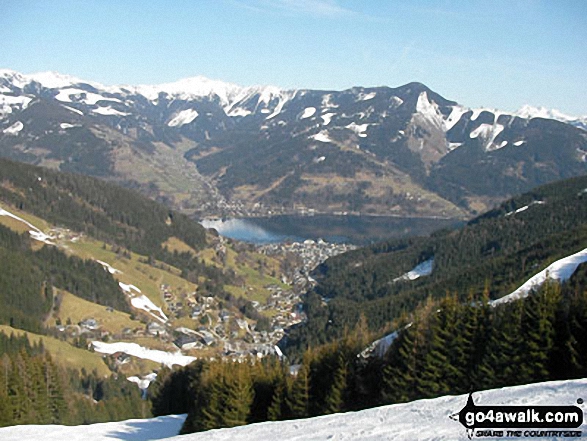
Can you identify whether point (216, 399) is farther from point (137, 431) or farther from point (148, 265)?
point (148, 265)

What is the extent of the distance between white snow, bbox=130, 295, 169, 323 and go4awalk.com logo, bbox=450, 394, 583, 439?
108933mm

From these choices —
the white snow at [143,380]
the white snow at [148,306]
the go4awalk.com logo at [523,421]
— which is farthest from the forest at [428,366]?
the white snow at [148,306]

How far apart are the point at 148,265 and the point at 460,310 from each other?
436 ft

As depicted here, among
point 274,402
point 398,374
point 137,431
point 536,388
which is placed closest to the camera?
point 536,388

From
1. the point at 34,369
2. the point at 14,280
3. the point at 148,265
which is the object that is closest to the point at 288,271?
the point at 148,265

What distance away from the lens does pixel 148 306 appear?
132625 mm

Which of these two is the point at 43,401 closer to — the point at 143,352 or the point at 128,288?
the point at 143,352

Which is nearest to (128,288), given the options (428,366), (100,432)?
(100,432)

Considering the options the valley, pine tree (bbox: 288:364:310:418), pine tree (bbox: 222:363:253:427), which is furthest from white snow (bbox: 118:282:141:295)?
pine tree (bbox: 288:364:310:418)

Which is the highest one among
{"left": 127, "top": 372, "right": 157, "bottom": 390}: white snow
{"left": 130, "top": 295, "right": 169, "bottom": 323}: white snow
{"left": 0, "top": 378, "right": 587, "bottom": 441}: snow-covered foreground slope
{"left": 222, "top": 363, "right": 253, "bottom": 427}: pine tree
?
{"left": 0, "top": 378, "right": 587, "bottom": 441}: snow-covered foreground slope

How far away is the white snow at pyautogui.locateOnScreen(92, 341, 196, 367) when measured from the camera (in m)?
106

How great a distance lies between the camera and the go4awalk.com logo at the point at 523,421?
22.1 m

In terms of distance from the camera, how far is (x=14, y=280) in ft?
392

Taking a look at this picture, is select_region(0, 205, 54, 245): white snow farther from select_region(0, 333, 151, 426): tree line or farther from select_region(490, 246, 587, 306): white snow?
select_region(490, 246, 587, 306): white snow
